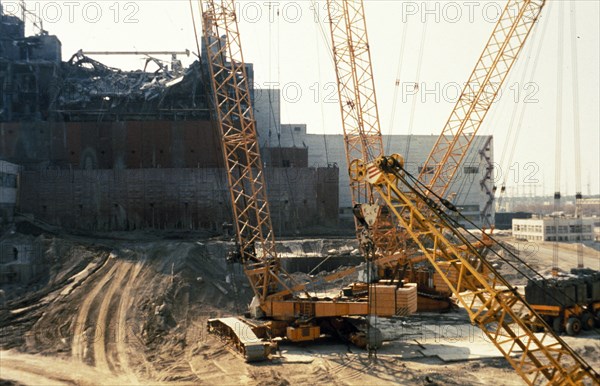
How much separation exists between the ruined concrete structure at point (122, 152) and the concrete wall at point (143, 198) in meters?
0.09

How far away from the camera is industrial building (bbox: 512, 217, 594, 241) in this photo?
A: 176 feet

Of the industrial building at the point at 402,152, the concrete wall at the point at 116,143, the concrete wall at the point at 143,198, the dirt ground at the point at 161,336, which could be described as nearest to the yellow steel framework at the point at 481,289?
the dirt ground at the point at 161,336

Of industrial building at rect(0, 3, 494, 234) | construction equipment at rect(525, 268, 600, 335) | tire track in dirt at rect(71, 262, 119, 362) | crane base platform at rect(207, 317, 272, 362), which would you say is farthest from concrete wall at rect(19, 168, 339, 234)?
construction equipment at rect(525, 268, 600, 335)

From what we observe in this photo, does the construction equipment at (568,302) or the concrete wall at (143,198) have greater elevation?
the concrete wall at (143,198)

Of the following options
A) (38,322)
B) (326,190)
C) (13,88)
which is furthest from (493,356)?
(13,88)

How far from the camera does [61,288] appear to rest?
28359mm

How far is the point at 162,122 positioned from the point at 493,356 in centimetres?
3784

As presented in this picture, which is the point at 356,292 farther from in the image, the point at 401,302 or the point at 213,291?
the point at 213,291

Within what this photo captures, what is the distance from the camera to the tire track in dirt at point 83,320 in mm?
21109

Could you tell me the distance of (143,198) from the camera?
4625 cm

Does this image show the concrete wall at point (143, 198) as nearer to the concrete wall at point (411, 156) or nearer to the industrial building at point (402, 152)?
the industrial building at point (402, 152)

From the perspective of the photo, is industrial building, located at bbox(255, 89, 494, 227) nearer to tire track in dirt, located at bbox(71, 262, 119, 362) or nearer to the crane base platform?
tire track in dirt, located at bbox(71, 262, 119, 362)

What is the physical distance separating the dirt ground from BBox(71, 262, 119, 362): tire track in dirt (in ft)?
0.16

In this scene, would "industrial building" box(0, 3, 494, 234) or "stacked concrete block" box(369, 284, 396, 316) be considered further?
"industrial building" box(0, 3, 494, 234)
